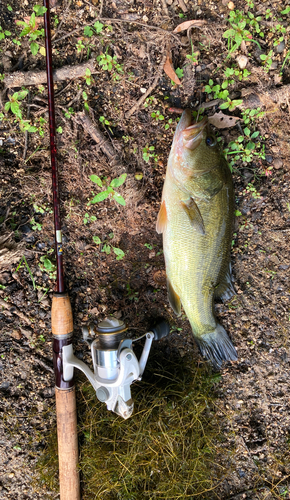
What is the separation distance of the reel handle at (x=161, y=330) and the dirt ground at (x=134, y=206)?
0.13 m

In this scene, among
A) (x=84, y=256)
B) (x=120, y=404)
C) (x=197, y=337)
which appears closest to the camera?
(x=120, y=404)

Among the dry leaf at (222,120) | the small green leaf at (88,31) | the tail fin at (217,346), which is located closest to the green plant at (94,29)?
the small green leaf at (88,31)

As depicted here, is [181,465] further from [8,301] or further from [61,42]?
[61,42]

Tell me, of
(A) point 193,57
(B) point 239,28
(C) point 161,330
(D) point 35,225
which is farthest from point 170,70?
(C) point 161,330

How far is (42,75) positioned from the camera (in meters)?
2.19

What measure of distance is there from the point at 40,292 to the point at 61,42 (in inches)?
74.9

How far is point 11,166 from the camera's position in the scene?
229cm

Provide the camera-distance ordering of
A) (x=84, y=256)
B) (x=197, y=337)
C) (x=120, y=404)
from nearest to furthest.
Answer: (x=120, y=404) < (x=197, y=337) < (x=84, y=256)

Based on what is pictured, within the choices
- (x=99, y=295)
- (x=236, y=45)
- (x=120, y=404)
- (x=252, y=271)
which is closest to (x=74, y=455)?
(x=120, y=404)

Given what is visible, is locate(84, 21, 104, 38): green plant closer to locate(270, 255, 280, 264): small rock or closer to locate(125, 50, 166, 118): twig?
locate(125, 50, 166, 118): twig

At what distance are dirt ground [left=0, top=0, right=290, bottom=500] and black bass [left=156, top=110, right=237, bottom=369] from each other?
12.0 inches

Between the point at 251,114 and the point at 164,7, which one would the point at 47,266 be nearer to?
the point at 251,114

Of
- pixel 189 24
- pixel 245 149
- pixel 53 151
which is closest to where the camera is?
pixel 53 151

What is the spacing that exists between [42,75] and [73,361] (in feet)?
6.83
